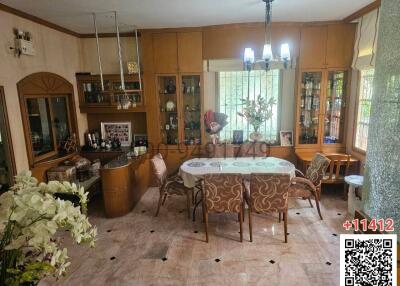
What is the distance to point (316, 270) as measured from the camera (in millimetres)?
2643

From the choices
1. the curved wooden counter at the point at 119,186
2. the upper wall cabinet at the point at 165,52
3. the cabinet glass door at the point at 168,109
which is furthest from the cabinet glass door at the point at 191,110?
the curved wooden counter at the point at 119,186

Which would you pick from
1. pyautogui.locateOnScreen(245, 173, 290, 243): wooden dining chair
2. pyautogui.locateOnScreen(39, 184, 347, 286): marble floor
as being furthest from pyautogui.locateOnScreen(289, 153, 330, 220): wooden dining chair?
pyautogui.locateOnScreen(245, 173, 290, 243): wooden dining chair

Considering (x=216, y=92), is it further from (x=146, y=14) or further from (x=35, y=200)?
(x=35, y=200)

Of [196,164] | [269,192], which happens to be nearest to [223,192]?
[269,192]

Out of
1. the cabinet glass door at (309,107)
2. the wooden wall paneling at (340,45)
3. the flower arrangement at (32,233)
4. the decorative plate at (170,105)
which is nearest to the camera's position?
the flower arrangement at (32,233)

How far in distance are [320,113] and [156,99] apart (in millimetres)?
2994

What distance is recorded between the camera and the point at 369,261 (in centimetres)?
111

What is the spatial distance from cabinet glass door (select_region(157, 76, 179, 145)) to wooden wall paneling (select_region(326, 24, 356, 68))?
2777 mm

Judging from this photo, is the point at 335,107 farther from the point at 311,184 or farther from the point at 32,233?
the point at 32,233

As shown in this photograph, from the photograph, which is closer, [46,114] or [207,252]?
[207,252]

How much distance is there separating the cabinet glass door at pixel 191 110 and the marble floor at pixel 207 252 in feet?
5.30

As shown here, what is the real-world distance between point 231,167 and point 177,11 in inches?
92.9

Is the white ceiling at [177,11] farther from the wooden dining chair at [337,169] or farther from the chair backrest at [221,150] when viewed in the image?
the wooden dining chair at [337,169]

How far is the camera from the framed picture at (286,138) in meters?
4.91
